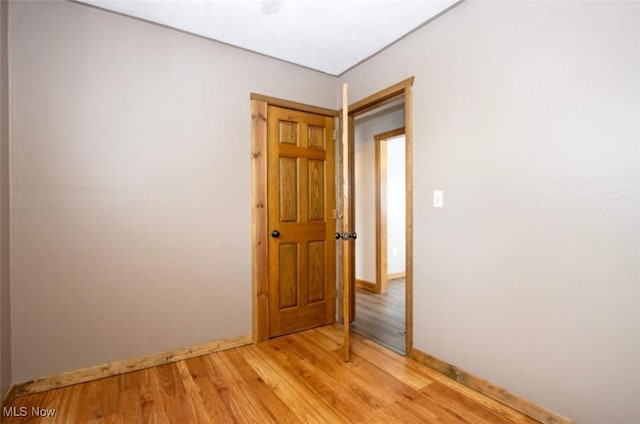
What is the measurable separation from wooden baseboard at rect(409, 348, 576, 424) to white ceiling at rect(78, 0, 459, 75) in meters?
2.43

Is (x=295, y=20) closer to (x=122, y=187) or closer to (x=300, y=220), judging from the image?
(x=300, y=220)

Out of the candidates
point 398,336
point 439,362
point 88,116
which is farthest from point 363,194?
point 88,116

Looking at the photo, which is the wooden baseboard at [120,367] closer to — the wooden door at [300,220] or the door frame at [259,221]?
the door frame at [259,221]

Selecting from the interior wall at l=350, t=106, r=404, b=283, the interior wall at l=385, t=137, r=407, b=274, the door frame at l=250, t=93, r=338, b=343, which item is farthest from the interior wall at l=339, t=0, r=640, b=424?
the interior wall at l=385, t=137, r=407, b=274

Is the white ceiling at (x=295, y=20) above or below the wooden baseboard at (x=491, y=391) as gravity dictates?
above

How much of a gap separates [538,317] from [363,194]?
3.09m

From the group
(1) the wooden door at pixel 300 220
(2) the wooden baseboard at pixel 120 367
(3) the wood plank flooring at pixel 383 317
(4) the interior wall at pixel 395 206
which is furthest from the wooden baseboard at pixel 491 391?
A: (4) the interior wall at pixel 395 206

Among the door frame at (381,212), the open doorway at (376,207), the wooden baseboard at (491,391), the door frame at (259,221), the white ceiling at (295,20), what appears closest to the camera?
the wooden baseboard at (491,391)

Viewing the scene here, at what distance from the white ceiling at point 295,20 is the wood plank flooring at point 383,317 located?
251cm

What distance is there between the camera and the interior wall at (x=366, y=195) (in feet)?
14.7

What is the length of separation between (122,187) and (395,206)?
3969 mm

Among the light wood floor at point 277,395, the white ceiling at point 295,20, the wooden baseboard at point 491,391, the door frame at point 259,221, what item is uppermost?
the white ceiling at point 295,20

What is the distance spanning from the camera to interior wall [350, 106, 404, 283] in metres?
4.47

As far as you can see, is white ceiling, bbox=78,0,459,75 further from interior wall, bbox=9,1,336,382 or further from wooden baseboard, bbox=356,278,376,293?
wooden baseboard, bbox=356,278,376,293
